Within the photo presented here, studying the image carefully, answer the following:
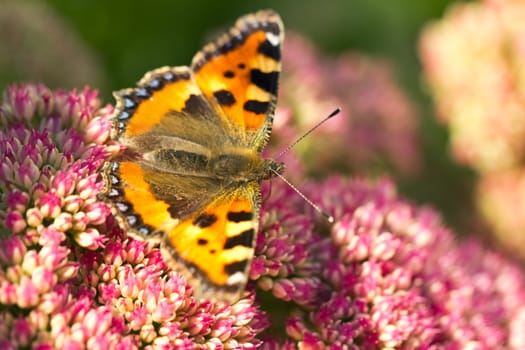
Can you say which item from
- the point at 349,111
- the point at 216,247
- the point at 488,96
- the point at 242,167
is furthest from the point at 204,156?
the point at 488,96

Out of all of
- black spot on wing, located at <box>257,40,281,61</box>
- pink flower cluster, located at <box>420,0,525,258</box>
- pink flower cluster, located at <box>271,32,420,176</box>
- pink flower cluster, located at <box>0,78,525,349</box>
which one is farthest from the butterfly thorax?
pink flower cluster, located at <box>420,0,525,258</box>

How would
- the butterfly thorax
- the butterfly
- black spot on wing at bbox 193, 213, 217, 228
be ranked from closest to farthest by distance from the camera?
the butterfly < black spot on wing at bbox 193, 213, 217, 228 < the butterfly thorax

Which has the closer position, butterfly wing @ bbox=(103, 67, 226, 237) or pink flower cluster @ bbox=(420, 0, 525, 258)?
butterfly wing @ bbox=(103, 67, 226, 237)

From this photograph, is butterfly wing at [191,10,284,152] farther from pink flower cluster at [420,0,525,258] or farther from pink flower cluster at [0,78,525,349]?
pink flower cluster at [420,0,525,258]

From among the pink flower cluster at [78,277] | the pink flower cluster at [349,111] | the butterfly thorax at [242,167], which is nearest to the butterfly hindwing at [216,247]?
the pink flower cluster at [78,277]

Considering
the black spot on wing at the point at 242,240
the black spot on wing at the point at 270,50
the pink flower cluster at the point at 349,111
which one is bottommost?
the black spot on wing at the point at 242,240

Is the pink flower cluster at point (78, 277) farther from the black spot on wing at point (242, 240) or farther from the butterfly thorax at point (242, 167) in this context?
the butterfly thorax at point (242, 167)

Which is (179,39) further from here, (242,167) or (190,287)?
(190,287)
